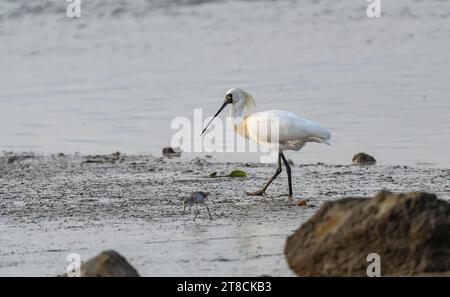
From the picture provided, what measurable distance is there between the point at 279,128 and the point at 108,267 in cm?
489

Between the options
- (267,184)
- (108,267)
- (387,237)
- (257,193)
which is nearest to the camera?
(108,267)

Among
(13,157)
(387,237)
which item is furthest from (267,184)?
(387,237)

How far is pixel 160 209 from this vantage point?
10.6 meters

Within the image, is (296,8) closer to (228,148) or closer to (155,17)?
(155,17)

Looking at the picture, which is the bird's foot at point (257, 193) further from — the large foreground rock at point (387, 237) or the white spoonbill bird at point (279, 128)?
the large foreground rock at point (387, 237)

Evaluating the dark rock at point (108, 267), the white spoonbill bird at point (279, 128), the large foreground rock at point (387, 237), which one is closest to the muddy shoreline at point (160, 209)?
the white spoonbill bird at point (279, 128)

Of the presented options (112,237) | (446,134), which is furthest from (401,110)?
(112,237)

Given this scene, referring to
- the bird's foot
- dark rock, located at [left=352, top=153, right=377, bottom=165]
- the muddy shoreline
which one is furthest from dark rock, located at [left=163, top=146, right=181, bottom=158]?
the bird's foot

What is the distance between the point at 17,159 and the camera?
1382 centimetres

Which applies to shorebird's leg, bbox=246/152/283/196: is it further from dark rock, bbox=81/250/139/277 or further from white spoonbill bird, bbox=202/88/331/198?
dark rock, bbox=81/250/139/277

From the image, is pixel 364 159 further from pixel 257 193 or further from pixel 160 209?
pixel 160 209

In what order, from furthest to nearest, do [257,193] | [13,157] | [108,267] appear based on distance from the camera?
1. [13,157]
2. [257,193]
3. [108,267]

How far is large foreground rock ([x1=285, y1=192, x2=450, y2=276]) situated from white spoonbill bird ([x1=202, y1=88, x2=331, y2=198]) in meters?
3.88

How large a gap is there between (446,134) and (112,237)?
6.03 metres
